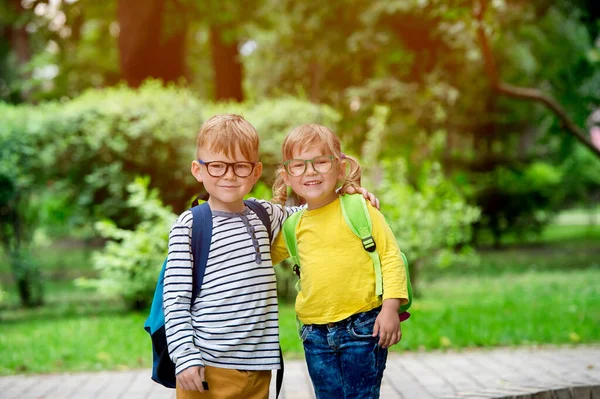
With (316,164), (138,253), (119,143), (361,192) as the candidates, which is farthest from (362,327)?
(119,143)

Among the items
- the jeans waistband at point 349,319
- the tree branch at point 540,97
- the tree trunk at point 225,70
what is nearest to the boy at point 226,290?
the jeans waistband at point 349,319

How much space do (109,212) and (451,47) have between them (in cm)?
922

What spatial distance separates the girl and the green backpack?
0.09 feet

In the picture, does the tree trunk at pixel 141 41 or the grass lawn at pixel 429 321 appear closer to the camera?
the grass lawn at pixel 429 321

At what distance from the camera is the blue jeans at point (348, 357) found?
119 inches

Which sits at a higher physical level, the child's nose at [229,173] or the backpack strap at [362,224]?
the child's nose at [229,173]

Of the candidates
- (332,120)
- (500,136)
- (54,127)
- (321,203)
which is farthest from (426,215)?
(500,136)

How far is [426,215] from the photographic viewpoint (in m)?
9.66

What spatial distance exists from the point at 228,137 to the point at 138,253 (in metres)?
5.66

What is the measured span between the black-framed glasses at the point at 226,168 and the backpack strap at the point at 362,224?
1.36 ft

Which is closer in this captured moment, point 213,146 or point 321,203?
point 213,146

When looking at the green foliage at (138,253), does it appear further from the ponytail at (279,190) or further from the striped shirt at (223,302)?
the striped shirt at (223,302)

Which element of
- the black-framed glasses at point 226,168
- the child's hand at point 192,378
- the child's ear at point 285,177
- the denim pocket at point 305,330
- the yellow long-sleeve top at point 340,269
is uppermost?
the black-framed glasses at point 226,168

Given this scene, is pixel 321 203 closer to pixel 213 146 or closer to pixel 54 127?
pixel 213 146
